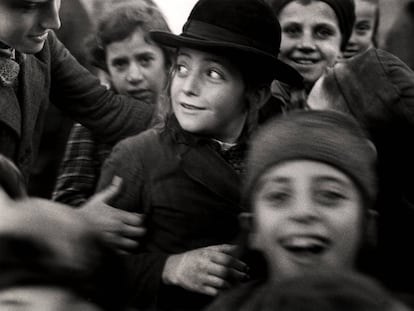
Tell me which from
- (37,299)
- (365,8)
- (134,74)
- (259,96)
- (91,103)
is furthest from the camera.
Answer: (365,8)

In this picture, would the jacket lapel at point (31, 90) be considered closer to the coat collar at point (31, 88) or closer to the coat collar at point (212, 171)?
the coat collar at point (31, 88)

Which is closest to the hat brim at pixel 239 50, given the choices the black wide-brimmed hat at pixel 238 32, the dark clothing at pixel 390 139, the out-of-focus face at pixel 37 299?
the black wide-brimmed hat at pixel 238 32

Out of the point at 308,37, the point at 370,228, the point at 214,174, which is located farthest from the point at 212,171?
the point at 308,37

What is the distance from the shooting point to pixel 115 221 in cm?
241

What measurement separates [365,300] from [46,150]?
107 inches

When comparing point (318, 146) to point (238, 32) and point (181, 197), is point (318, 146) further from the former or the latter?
point (238, 32)

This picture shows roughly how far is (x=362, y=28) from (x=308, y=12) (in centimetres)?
64

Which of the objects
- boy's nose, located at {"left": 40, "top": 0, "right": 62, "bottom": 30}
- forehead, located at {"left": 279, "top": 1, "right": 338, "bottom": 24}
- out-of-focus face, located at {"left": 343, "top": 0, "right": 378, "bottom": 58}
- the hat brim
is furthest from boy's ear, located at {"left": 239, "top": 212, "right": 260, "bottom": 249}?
out-of-focus face, located at {"left": 343, "top": 0, "right": 378, "bottom": 58}

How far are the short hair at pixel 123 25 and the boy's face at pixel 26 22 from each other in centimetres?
86

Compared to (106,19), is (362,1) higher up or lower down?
higher up

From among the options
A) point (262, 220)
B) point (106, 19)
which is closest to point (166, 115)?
point (262, 220)

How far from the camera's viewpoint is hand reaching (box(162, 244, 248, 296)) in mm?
2314

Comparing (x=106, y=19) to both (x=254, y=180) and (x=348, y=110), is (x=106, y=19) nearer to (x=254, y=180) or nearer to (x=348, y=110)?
(x=348, y=110)

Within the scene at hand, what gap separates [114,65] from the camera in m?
3.62
